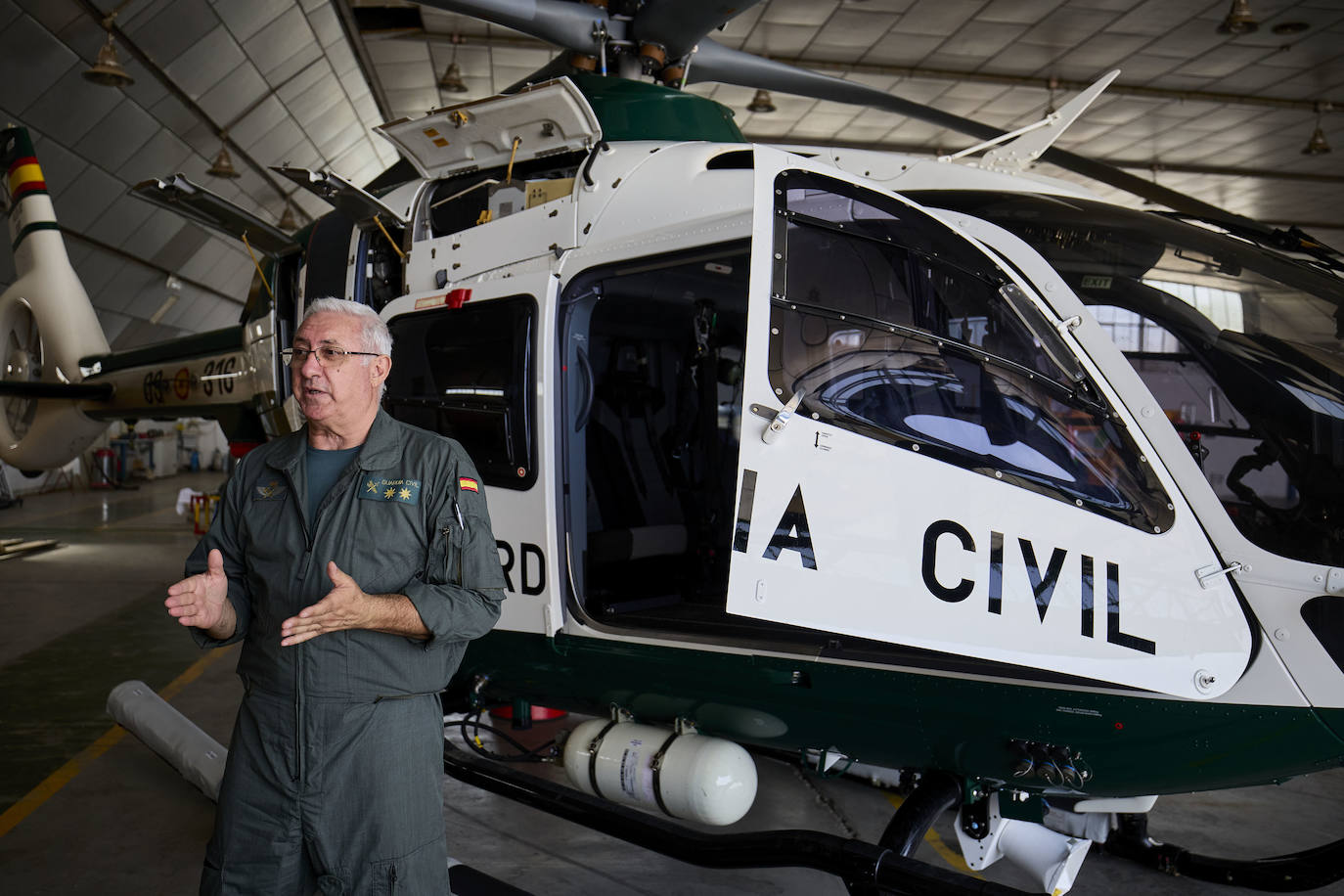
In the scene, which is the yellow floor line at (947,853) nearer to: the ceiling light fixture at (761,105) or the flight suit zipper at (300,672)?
the flight suit zipper at (300,672)

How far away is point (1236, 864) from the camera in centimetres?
352

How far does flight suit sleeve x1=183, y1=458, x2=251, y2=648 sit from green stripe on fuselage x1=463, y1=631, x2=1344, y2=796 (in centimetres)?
126

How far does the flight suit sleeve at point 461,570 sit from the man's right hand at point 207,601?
1.34ft

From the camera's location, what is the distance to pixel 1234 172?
728 inches

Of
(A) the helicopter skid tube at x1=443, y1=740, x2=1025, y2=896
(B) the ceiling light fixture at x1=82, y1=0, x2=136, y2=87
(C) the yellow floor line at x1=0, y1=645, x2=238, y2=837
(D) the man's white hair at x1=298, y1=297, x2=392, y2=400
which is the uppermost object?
(B) the ceiling light fixture at x1=82, y1=0, x2=136, y2=87

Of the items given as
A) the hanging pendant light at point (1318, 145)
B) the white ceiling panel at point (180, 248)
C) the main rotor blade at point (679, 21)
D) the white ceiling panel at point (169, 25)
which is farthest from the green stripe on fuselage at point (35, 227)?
the hanging pendant light at point (1318, 145)

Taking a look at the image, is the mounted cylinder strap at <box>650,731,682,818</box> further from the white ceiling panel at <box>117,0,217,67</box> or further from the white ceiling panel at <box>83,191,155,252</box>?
the white ceiling panel at <box>83,191,155,252</box>

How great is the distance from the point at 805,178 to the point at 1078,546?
120cm

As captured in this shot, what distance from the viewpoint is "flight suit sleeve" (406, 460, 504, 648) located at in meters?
2.17

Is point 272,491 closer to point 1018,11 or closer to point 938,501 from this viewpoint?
point 938,501

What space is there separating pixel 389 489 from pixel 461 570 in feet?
0.82

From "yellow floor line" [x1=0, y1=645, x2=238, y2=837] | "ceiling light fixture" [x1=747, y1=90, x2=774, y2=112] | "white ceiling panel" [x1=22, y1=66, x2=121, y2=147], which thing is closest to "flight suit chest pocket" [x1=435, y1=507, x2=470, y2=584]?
"yellow floor line" [x1=0, y1=645, x2=238, y2=837]

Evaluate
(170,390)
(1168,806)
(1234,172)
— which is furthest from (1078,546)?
(1234,172)

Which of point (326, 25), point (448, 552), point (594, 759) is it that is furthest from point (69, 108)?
point (448, 552)
